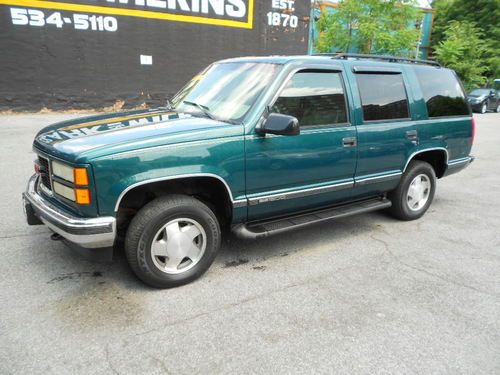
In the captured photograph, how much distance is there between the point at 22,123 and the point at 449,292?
12363 mm

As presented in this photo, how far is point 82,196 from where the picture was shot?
2.90 m

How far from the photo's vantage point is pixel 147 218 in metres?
3.12

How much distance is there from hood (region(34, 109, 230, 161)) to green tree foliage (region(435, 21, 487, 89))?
31397 mm

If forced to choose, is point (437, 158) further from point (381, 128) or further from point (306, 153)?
point (306, 153)

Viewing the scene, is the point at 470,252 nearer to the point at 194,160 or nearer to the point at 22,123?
the point at 194,160

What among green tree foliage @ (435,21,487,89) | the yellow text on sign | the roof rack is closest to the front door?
the roof rack

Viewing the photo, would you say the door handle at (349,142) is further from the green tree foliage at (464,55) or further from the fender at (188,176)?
the green tree foliage at (464,55)

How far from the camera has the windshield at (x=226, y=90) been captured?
12.0ft

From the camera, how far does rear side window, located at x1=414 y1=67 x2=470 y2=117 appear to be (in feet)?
16.0

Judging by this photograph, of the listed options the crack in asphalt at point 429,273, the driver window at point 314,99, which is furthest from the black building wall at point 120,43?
the crack in asphalt at point 429,273

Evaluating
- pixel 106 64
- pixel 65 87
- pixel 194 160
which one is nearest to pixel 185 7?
pixel 106 64

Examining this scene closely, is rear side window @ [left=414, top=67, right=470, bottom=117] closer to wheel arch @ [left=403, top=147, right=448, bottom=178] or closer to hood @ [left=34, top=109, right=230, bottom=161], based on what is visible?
wheel arch @ [left=403, top=147, right=448, bottom=178]

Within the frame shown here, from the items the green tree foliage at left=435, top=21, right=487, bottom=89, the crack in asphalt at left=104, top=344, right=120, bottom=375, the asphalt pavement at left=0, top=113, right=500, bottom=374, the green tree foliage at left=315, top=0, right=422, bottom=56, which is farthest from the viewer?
the green tree foliage at left=435, top=21, right=487, bottom=89

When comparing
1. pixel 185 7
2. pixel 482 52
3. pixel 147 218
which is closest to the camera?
pixel 147 218
